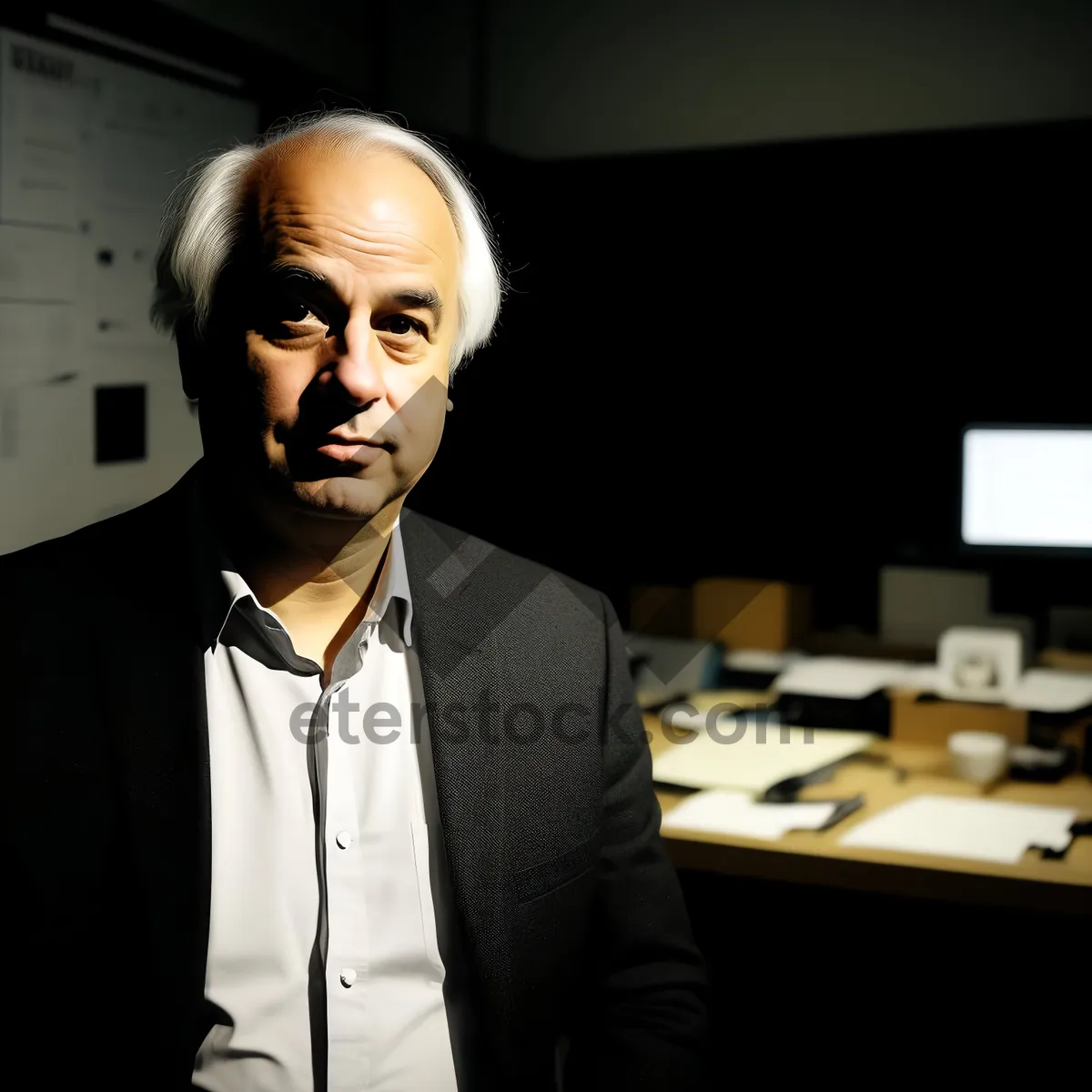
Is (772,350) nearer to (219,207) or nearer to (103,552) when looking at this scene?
(219,207)

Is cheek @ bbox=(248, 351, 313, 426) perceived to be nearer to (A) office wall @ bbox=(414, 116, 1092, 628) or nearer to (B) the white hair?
(B) the white hair

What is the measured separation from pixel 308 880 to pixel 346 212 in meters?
0.72

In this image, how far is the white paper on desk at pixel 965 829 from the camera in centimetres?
199

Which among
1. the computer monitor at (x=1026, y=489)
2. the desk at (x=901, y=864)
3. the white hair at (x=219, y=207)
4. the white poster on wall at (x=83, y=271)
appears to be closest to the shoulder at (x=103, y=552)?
the white hair at (x=219, y=207)

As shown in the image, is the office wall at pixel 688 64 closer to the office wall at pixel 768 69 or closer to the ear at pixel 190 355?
the office wall at pixel 768 69

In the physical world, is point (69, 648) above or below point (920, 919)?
above

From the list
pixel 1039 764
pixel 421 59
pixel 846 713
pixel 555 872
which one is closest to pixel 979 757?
pixel 1039 764

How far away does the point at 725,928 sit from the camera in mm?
2436

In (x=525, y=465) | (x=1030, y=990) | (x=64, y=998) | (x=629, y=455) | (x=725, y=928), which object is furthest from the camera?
(x=629, y=455)

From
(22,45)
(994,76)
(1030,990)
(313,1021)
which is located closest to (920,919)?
(1030,990)

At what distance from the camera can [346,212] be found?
133 cm

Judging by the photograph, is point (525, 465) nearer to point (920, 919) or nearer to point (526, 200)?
point (526, 200)

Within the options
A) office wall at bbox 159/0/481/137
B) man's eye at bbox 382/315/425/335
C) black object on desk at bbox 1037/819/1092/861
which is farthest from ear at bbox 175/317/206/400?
office wall at bbox 159/0/481/137

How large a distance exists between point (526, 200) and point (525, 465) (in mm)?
648
